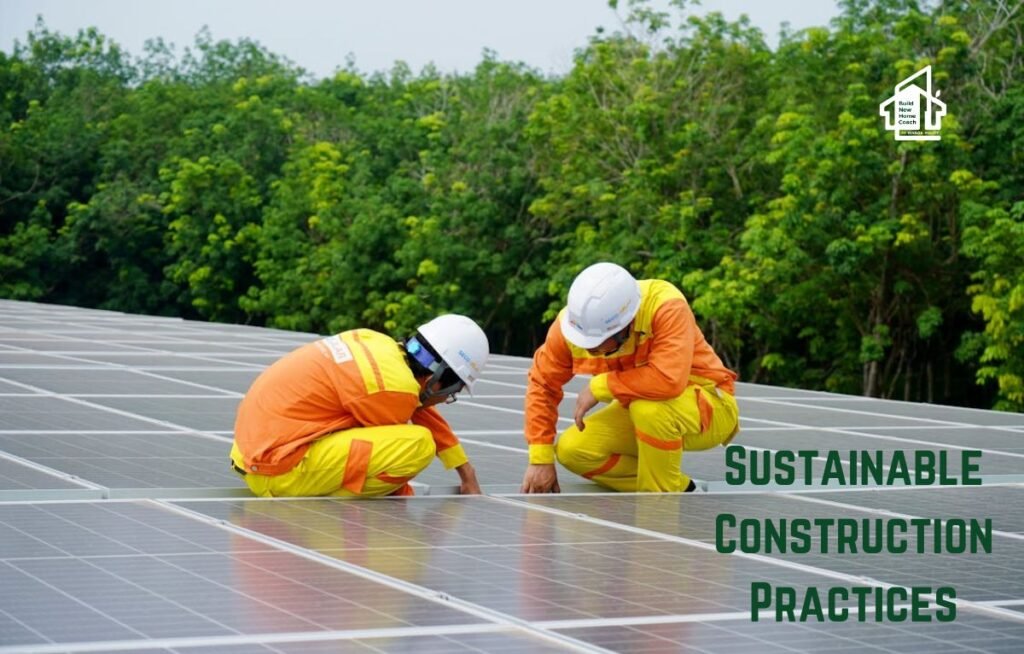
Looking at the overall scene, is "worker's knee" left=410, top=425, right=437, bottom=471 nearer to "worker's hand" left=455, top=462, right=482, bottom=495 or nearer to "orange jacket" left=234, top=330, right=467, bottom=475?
"orange jacket" left=234, top=330, right=467, bottom=475

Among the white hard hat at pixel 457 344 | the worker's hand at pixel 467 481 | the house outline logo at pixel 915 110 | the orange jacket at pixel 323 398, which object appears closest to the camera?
the orange jacket at pixel 323 398

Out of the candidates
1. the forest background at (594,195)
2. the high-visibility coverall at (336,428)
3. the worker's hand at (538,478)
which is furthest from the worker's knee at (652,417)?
the forest background at (594,195)

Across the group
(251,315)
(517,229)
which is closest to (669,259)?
(517,229)

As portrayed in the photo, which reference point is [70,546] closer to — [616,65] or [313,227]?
[616,65]

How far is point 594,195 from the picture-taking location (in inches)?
1641

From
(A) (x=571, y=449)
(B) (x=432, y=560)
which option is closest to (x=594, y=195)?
(A) (x=571, y=449)

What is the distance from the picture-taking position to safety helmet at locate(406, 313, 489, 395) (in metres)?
7.99

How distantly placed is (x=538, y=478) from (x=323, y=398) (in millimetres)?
1327

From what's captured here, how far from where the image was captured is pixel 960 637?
5164mm

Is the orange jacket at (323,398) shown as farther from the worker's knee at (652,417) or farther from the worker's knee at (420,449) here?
the worker's knee at (652,417)

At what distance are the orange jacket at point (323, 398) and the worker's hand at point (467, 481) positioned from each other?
0.48m

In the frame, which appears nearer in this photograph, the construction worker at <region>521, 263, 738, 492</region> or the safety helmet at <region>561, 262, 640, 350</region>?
the safety helmet at <region>561, 262, 640, 350</region>

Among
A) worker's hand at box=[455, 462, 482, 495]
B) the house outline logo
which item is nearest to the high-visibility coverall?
worker's hand at box=[455, 462, 482, 495]

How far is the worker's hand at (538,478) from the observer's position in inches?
335
